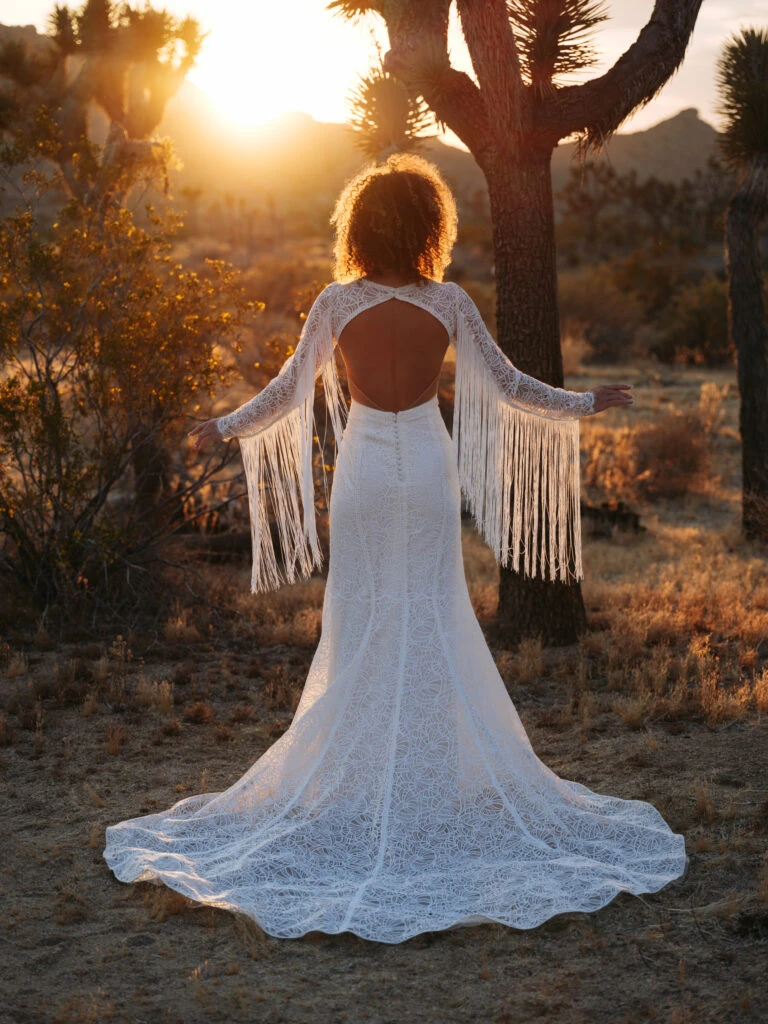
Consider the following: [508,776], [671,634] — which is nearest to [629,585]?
[671,634]

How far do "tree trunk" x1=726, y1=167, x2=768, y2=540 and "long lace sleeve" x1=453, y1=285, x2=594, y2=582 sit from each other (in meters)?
6.51

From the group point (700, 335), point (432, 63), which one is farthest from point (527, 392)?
point (700, 335)

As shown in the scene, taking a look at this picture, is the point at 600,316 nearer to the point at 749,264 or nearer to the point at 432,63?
the point at 749,264

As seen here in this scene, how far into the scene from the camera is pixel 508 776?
423 centimetres

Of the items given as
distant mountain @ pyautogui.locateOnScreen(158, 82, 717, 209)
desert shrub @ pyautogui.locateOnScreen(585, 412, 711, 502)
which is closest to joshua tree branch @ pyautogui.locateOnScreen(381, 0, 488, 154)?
desert shrub @ pyautogui.locateOnScreen(585, 412, 711, 502)

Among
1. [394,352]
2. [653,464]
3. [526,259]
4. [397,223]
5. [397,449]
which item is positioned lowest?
[653,464]

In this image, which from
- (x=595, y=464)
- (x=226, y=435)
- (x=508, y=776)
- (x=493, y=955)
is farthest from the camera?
(x=595, y=464)

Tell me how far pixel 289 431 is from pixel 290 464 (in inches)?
6.1

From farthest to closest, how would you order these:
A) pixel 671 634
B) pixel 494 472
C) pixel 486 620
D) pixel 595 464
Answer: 1. pixel 595 464
2. pixel 486 620
3. pixel 671 634
4. pixel 494 472

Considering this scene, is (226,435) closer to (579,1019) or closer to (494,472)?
(494,472)

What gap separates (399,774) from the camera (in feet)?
13.6

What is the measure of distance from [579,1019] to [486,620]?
4.97m

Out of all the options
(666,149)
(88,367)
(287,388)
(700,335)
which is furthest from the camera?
(666,149)

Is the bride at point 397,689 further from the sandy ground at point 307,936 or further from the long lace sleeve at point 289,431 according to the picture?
the sandy ground at point 307,936
